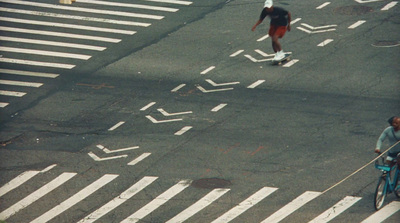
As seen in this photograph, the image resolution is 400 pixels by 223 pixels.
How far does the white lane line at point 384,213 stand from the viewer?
1550cm

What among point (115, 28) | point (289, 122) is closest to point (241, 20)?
point (115, 28)

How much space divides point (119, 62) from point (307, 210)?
36.2ft

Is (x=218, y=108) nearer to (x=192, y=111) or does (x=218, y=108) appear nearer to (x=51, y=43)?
(x=192, y=111)

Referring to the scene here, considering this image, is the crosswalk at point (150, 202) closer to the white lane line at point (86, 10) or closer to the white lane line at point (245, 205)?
the white lane line at point (245, 205)

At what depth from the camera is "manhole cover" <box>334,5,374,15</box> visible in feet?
92.6

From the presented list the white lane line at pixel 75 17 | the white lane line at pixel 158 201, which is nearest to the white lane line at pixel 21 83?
the white lane line at pixel 75 17

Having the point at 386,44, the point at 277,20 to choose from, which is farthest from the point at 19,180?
the point at 386,44

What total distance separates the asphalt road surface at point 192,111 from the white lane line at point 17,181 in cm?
3

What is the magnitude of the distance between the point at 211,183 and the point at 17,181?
4420mm

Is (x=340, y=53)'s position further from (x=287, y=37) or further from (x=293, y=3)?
(x=293, y=3)

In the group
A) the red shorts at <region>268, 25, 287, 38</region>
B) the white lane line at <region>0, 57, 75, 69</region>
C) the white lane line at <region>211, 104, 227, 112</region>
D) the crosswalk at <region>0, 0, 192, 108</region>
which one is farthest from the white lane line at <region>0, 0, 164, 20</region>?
the white lane line at <region>211, 104, 227, 112</region>

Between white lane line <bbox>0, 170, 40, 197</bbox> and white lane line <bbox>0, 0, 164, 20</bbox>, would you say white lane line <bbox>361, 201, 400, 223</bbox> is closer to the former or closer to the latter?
white lane line <bbox>0, 170, 40, 197</bbox>

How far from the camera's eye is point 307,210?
16109 mm

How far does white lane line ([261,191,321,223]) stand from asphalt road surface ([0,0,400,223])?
0.04 meters
